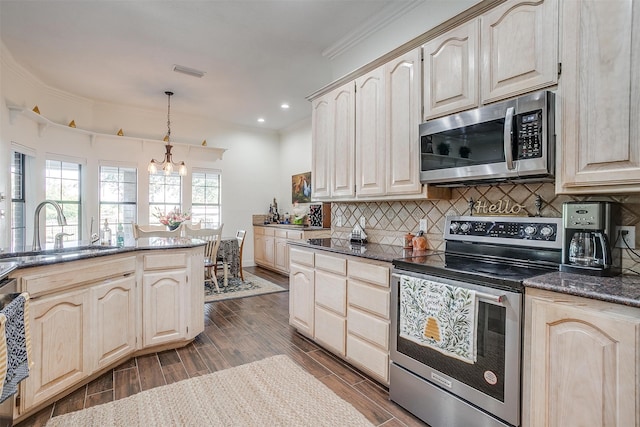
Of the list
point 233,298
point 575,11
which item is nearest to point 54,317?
point 233,298

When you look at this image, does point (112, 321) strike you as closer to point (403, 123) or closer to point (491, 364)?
point (491, 364)

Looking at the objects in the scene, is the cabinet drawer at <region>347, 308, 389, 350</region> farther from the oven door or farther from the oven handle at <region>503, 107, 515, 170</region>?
the oven handle at <region>503, 107, 515, 170</region>

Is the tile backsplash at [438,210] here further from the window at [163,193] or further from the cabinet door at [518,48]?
the window at [163,193]

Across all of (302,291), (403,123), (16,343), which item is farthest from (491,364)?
(16,343)

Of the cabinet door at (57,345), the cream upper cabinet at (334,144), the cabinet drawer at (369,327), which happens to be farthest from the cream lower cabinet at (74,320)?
the cream upper cabinet at (334,144)

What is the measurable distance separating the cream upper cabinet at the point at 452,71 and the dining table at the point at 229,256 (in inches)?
152

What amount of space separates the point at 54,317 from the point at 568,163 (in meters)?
3.13

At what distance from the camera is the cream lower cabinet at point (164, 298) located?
2.70 meters

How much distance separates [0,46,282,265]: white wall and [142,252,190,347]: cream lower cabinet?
2.28m

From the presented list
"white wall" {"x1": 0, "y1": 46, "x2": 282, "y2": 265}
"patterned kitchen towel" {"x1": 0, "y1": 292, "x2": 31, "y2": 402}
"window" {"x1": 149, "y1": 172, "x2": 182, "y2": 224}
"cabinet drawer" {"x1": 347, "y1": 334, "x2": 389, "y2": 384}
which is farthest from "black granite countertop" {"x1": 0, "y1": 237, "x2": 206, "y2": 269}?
"window" {"x1": 149, "y1": 172, "x2": 182, "y2": 224}

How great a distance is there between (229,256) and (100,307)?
2.97 metres

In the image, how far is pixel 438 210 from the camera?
102 inches

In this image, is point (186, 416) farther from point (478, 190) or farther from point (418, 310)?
point (478, 190)

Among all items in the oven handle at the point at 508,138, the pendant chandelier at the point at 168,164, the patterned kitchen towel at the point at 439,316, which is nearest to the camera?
the patterned kitchen towel at the point at 439,316
